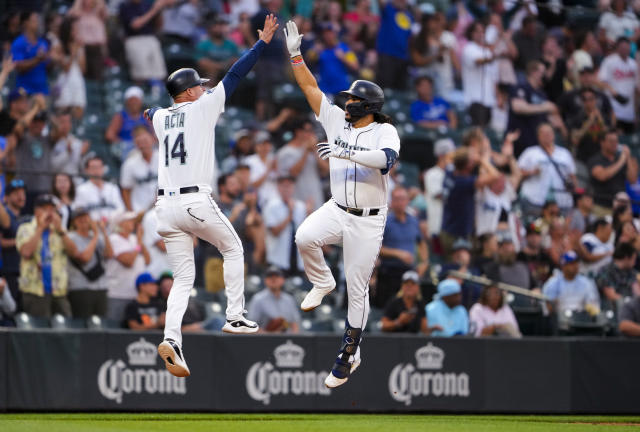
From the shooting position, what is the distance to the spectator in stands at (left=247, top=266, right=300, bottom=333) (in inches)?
539

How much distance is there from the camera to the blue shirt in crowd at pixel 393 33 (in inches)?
723

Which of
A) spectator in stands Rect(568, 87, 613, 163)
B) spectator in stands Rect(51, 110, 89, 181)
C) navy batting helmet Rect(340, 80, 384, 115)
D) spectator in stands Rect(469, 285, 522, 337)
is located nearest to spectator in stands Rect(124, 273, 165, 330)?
spectator in stands Rect(51, 110, 89, 181)

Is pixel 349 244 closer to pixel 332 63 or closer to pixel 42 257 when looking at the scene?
pixel 42 257

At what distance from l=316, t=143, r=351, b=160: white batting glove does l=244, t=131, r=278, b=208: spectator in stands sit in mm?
5409

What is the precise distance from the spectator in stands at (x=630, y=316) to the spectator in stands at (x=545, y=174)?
Answer: 1.70 metres

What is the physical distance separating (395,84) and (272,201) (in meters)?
4.68

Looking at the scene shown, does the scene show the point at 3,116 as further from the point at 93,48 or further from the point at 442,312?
the point at 442,312

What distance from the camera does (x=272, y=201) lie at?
14.9 meters

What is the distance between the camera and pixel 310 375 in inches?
550

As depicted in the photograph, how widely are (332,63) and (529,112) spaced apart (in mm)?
3103

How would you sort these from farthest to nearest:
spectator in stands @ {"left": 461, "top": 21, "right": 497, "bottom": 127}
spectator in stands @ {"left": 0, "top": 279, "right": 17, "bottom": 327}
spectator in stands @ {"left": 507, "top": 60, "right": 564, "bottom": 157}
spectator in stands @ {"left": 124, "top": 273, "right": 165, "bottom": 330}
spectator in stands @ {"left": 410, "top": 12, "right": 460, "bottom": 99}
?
spectator in stands @ {"left": 410, "top": 12, "right": 460, "bottom": 99} < spectator in stands @ {"left": 461, "top": 21, "right": 497, "bottom": 127} < spectator in stands @ {"left": 507, "top": 60, "right": 564, "bottom": 157} < spectator in stands @ {"left": 124, "top": 273, "right": 165, "bottom": 330} < spectator in stands @ {"left": 0, "top": 279, "right": 17, "bottom": 327}

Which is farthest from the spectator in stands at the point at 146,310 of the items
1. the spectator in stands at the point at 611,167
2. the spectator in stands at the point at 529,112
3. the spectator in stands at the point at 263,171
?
the spectator in stands at the point at 611,167

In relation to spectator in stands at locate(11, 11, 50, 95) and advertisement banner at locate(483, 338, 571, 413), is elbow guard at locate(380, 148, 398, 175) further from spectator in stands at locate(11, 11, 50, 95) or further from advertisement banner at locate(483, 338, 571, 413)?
spectator in stands at locate(11, 11, 50, 95)

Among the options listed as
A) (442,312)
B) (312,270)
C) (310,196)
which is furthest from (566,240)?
(312,270)
